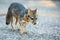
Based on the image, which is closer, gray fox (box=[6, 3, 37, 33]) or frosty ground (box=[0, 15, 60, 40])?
gray fox (box=[6, 3, 37, 33])

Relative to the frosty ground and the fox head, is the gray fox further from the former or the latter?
the frosty ground

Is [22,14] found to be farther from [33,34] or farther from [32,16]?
[33,34]

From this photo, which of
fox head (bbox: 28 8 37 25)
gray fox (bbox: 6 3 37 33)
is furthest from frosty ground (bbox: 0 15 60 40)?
fox head (bbox: 28 8 37 25)

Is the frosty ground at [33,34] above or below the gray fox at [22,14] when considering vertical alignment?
below

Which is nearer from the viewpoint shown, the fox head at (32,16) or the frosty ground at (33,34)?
the fox head at (32,16)

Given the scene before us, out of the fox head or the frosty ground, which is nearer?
the fox head

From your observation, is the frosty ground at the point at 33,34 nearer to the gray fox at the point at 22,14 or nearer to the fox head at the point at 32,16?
the gray fox at the point at 22,14

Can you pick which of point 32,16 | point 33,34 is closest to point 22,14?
point 32,16

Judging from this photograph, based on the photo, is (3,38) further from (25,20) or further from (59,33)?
(59,33)

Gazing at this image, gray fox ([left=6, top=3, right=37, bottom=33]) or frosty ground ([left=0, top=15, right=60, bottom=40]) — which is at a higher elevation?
gray fox ([left=6, top=3, right=37, bottom=33])

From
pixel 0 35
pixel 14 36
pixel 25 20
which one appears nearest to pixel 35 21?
pixel 25 20

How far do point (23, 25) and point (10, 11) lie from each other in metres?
0.69

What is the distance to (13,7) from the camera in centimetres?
635

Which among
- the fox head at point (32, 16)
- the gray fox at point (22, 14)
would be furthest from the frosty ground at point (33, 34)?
the fox head at point (32, 16)
